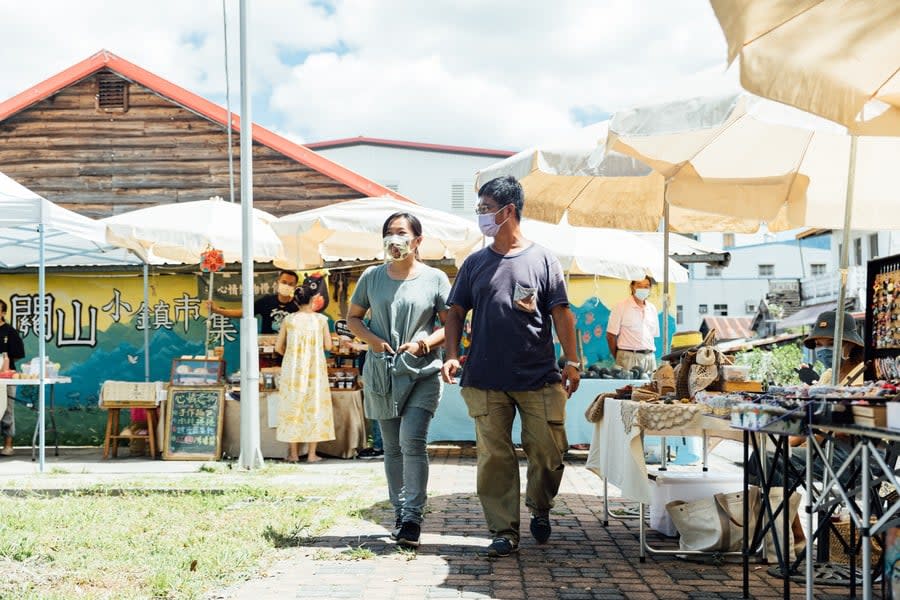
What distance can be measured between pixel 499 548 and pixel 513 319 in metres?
1.30

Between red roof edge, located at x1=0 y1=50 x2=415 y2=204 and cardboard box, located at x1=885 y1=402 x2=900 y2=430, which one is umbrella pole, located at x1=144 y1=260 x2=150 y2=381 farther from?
cardboard box, located at x1=885 y1=402 x2=900 y2=430

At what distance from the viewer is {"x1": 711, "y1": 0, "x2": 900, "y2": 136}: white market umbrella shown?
4.24 metres

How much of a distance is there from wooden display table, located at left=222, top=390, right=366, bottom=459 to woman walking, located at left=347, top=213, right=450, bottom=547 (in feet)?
19.2

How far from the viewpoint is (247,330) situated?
10672mm

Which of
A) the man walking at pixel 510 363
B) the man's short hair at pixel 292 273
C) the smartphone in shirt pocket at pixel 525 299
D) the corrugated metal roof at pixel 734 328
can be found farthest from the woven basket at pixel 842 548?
the corrugated metal roof at pixel 734 328

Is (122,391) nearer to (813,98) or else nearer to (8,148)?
(8,148)

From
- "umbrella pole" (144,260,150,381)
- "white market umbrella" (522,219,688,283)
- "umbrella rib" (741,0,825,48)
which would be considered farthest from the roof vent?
"umbrella rib" (741,0,825,48)

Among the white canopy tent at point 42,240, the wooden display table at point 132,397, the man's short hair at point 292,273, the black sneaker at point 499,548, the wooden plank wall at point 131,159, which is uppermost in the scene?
the wooden plank wall at point 131,159

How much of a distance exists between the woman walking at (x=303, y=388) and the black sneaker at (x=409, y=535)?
225 inches

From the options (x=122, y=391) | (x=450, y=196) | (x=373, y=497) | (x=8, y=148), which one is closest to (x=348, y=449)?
(x=122, y=391)

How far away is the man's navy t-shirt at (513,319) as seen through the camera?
19.5ft

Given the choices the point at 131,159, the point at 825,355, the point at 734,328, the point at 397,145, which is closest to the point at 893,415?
the point at 825,355

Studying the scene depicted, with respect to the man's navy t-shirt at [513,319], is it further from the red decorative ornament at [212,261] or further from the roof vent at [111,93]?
the roof vent at [111,93]

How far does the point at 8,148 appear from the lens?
1750 cm
